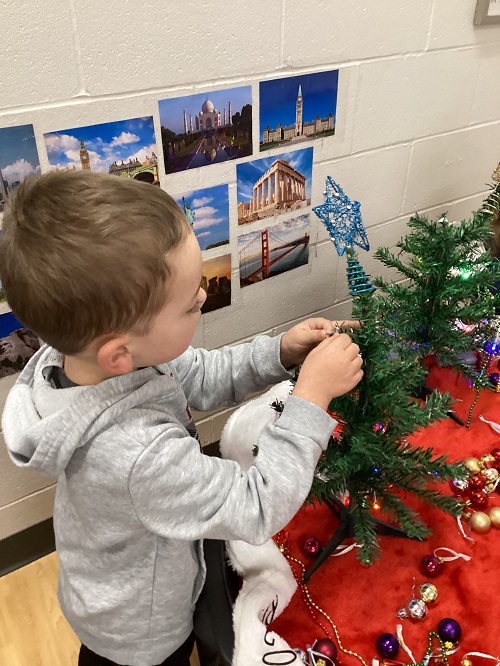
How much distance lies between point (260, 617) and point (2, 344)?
26.8 inches

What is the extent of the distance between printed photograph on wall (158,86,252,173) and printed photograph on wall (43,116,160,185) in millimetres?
34

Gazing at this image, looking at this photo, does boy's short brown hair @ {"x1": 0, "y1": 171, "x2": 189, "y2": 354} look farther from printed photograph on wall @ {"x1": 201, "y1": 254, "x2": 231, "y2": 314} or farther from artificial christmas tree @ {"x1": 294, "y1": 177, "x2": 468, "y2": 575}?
printed photograph on wall @ {"x1": 201, "y1": 254, "x2": 231, "y2": 314}

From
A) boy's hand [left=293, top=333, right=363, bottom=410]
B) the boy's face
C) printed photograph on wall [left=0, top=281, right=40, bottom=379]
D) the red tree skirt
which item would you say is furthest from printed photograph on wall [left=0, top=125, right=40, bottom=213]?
the red tree skirt

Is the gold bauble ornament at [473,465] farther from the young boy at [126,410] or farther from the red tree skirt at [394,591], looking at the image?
the young boy at [126,410]

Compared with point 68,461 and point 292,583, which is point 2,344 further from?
point 292,583

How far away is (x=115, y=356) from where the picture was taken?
2.12ft

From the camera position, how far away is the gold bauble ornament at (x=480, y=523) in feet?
3.24

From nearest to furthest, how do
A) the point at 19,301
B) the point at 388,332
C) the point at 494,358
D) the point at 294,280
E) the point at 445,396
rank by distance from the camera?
the point at 19,301 < the point at 445,396 < the point at 388,332 < the point at 494,358 < the point at 294,280

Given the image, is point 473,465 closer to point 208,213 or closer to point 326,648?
point 326,648

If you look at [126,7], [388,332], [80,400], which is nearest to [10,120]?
[126,7]

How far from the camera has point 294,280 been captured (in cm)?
142

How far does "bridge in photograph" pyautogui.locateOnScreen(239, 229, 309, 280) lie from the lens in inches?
50.8

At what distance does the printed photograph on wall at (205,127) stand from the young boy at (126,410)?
452 mm

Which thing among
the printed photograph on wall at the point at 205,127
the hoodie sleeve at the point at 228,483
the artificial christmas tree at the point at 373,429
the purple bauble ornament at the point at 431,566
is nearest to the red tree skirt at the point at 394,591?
the purple bauble ornament at the point at 431,566
